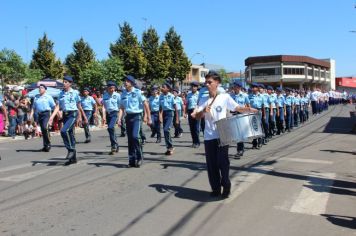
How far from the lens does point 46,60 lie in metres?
57.2

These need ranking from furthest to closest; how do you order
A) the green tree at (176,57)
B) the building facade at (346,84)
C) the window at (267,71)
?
the window at (267,71)
the building facade at (346,84)
the green tree at (176,57)

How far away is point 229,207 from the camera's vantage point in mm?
7035

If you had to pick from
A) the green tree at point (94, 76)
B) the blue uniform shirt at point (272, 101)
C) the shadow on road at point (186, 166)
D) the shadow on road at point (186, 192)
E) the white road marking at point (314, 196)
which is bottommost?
the white road marking at point (314, 196)

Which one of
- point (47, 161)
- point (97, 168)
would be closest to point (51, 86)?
point (47, 161)

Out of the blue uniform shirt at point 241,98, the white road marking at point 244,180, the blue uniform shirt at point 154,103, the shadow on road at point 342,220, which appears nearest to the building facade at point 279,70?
the blue uniform shirt at point 154,103

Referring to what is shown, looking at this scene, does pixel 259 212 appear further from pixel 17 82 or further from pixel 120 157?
pixel 17 82

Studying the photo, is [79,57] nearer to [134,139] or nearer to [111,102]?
[111,102]

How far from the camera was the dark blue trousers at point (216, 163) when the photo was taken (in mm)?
7484

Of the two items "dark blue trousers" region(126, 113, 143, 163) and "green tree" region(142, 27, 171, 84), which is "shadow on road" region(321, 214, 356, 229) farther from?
"green tree" region(142, 27, 171, 84)

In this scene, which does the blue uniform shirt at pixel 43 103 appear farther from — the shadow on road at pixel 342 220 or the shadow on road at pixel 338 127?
the shadow on road at pixel 338 127

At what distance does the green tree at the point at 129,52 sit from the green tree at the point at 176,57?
9097mm

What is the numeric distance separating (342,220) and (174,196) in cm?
256

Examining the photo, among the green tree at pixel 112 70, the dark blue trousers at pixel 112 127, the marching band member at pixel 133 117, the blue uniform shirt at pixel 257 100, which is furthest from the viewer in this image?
the green tree at pixel 112 70

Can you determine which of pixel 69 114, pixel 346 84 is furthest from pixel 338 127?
pixel 346 84
